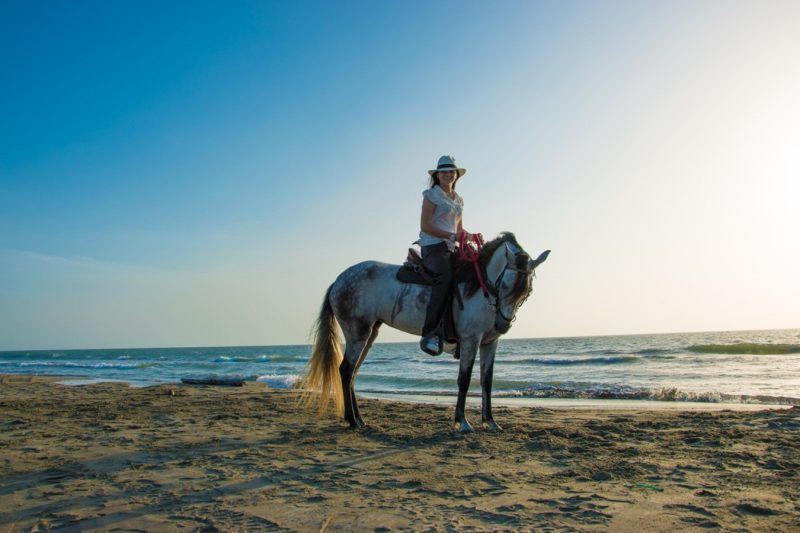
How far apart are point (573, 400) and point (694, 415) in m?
4.12

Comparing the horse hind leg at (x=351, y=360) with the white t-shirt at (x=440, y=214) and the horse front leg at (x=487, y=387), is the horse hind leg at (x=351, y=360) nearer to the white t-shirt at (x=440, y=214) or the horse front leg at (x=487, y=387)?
the white t-shirt at (x=440, y=214)

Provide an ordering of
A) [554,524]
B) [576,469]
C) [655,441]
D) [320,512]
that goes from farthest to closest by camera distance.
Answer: [655,441]
[576,469]
[320,512]
[554,524]

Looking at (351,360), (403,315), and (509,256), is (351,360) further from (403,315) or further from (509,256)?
(509,256)

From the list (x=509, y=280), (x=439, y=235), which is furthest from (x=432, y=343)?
(x=439, y=235)

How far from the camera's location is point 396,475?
3.82 meters

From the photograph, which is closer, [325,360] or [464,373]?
[464,373]

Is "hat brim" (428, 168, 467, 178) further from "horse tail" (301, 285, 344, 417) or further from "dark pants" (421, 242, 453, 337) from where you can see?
"horse tail" (301, 285, 344, 417)

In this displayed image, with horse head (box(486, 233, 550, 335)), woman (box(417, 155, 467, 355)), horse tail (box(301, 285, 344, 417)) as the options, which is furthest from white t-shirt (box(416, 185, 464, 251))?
horse tail (box(301, 285, 344, 417))

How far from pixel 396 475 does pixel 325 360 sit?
2.97m

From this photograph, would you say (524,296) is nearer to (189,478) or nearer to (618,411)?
(189,478)

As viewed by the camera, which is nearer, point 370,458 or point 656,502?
point 656,502

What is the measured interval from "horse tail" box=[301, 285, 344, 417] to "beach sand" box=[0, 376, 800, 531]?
0.44 metres

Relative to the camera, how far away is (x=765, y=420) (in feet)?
20.9

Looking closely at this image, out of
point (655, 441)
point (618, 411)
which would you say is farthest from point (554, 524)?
point (618, 411)
